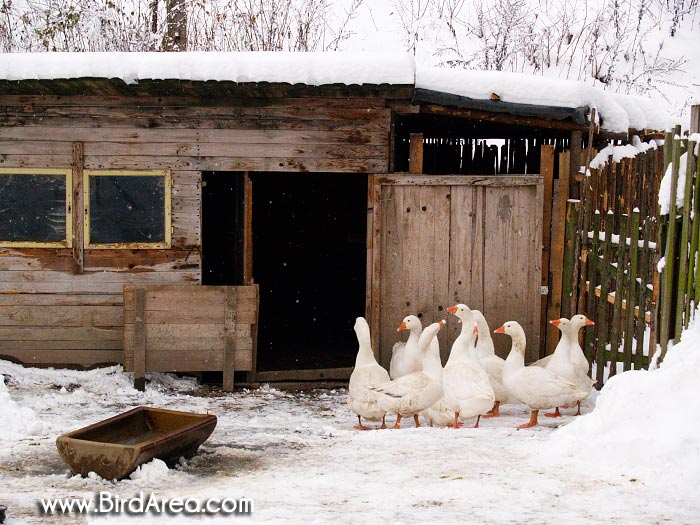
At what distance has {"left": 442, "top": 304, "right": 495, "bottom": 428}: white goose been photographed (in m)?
7.25

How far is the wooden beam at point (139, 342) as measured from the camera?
9031 millimetres

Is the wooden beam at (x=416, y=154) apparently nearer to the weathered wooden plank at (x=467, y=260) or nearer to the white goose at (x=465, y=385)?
the weathered wooden plank at (x=467, y=260)

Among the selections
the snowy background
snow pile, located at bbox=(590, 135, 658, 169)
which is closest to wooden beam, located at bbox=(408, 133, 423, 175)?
snow pile, located at bbox=(590, 135, 658, 169)

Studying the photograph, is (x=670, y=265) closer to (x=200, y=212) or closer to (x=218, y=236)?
(x=200, y=212)

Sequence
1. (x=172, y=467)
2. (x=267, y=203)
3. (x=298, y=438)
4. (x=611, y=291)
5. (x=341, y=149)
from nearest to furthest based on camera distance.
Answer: (x=172, y=467) < (x=298, y=438) < (x=611, y=291) < (x=341, y=149) < (x=267, y=203)

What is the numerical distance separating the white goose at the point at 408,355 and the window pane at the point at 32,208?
409 centimetres

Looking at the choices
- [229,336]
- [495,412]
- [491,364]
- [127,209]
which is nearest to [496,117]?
[491,364]

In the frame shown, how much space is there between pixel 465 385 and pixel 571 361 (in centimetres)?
129

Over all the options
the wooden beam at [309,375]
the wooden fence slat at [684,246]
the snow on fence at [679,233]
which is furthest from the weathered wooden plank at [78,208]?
the wooden fence slat at [684,246]

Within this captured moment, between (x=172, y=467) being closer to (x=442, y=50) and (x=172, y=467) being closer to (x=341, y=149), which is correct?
(x=341, y=149)

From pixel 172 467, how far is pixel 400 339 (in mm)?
4184

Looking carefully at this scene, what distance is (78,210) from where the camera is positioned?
948cm

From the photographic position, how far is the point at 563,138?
38.6 ft

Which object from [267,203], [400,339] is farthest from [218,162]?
[267,203]
